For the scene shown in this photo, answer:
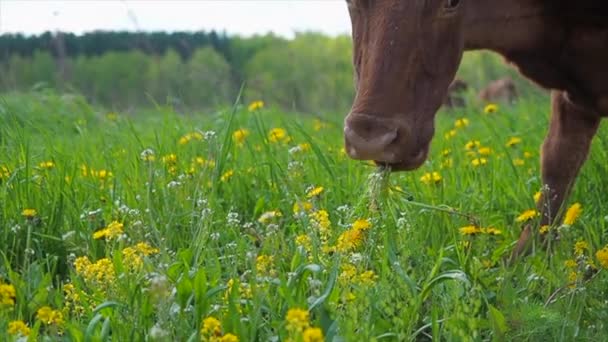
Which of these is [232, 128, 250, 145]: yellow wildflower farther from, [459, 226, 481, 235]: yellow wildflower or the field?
[459, 226, 481, 235]: yellow wildflower

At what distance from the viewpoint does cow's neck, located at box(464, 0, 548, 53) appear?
11.8 feet

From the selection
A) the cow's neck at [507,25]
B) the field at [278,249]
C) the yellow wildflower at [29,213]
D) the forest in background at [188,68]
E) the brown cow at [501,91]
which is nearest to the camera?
the field at [278,249]

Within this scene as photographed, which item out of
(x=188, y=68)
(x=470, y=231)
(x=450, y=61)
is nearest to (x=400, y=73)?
(x=450, y=61)

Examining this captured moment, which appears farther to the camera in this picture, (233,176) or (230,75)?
(230,75)

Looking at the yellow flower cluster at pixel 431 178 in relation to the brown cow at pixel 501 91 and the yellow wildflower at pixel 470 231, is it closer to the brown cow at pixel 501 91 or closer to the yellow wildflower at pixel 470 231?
the yellow wildflower at pixel 470 231

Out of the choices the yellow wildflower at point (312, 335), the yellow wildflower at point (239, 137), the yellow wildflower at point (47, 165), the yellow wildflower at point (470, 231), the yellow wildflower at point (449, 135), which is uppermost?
the yellow wildflower at point (312, 335)

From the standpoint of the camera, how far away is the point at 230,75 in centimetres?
820

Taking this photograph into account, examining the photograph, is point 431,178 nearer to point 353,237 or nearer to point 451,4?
point 451,4

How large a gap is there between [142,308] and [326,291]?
43cm

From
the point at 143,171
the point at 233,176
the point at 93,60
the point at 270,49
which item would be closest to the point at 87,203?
the point at 143,171

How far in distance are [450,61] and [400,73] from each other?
0.86 feet

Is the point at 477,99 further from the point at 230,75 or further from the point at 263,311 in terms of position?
the point at 263,311

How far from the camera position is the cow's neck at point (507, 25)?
3605 mm

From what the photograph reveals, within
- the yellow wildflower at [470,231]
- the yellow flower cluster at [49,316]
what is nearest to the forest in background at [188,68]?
the yellow wildflower at [470,231]
